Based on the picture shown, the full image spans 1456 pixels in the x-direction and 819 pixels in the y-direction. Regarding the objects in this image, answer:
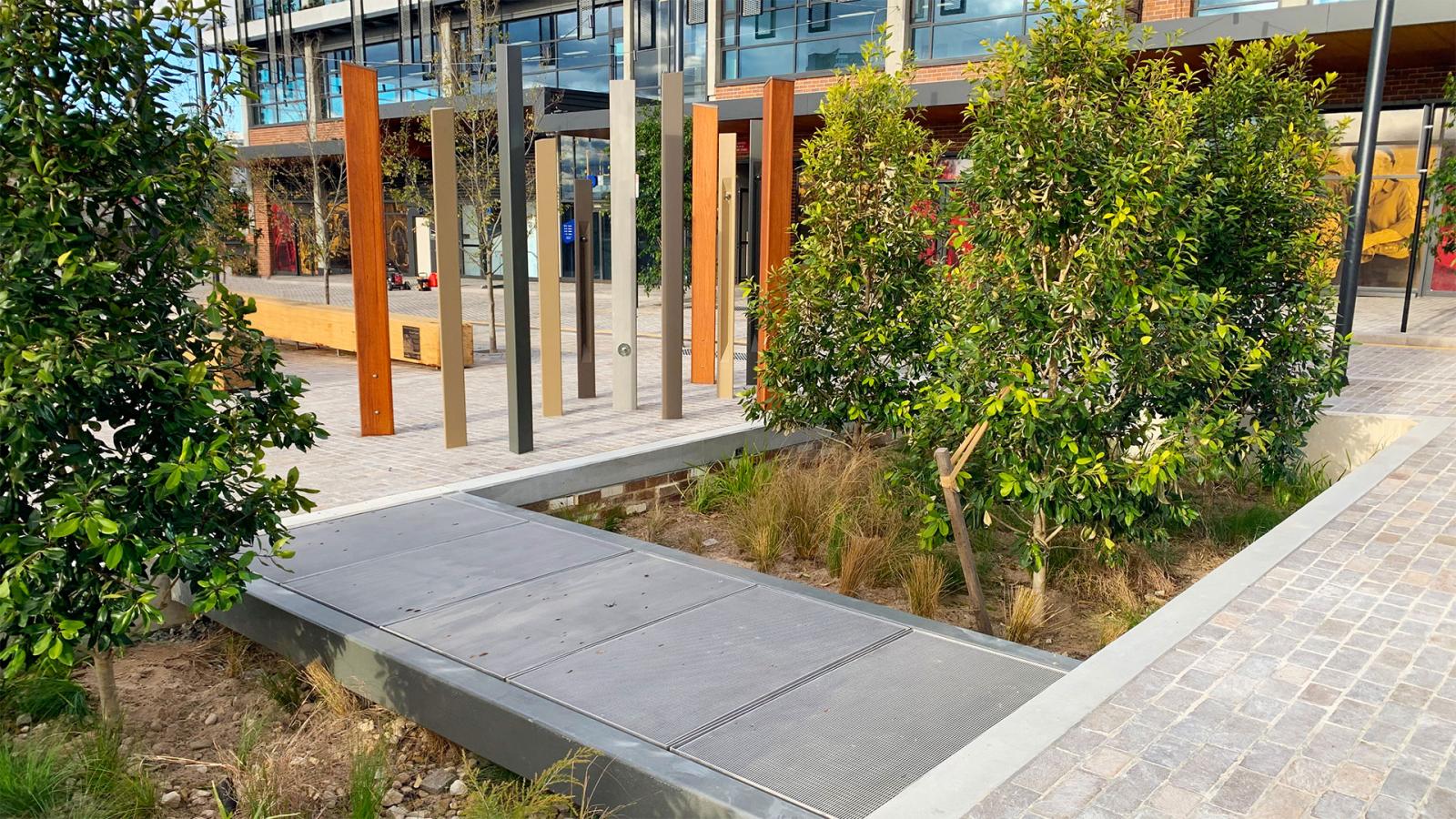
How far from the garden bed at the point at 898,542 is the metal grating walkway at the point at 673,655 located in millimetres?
942

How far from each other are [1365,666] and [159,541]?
450 centimetres

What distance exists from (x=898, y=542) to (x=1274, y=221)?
12.2ft

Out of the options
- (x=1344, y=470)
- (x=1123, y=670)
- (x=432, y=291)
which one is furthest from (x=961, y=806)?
(x=432, y=291)

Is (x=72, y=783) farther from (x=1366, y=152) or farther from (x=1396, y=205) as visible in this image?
(x=1396, y=205)

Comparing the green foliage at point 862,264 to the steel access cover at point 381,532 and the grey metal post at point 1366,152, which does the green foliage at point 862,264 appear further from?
the grey metal post at point 1366,152

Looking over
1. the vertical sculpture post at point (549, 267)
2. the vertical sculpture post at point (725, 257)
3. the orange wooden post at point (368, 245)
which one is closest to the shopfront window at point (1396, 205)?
the vertical sculpture post at point (725, 257)

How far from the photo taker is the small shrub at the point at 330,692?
4551mm

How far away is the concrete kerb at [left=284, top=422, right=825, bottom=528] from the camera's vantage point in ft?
23.0

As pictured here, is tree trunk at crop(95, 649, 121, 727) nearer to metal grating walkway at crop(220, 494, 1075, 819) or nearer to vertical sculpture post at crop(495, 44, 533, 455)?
metal grating walkway at crop(220, 494, 1075, 819)

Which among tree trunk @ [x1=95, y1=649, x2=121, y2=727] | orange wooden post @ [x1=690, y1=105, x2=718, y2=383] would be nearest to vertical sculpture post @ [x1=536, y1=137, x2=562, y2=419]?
orange wooden post @ [x1=690, y1=105, x2=718, y2=383]

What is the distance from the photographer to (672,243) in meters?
10.2

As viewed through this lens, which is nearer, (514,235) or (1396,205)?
(514,235)

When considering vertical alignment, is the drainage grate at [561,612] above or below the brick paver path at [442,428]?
above

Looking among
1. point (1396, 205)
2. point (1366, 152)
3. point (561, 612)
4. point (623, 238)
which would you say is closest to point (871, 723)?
point (561, 612)
